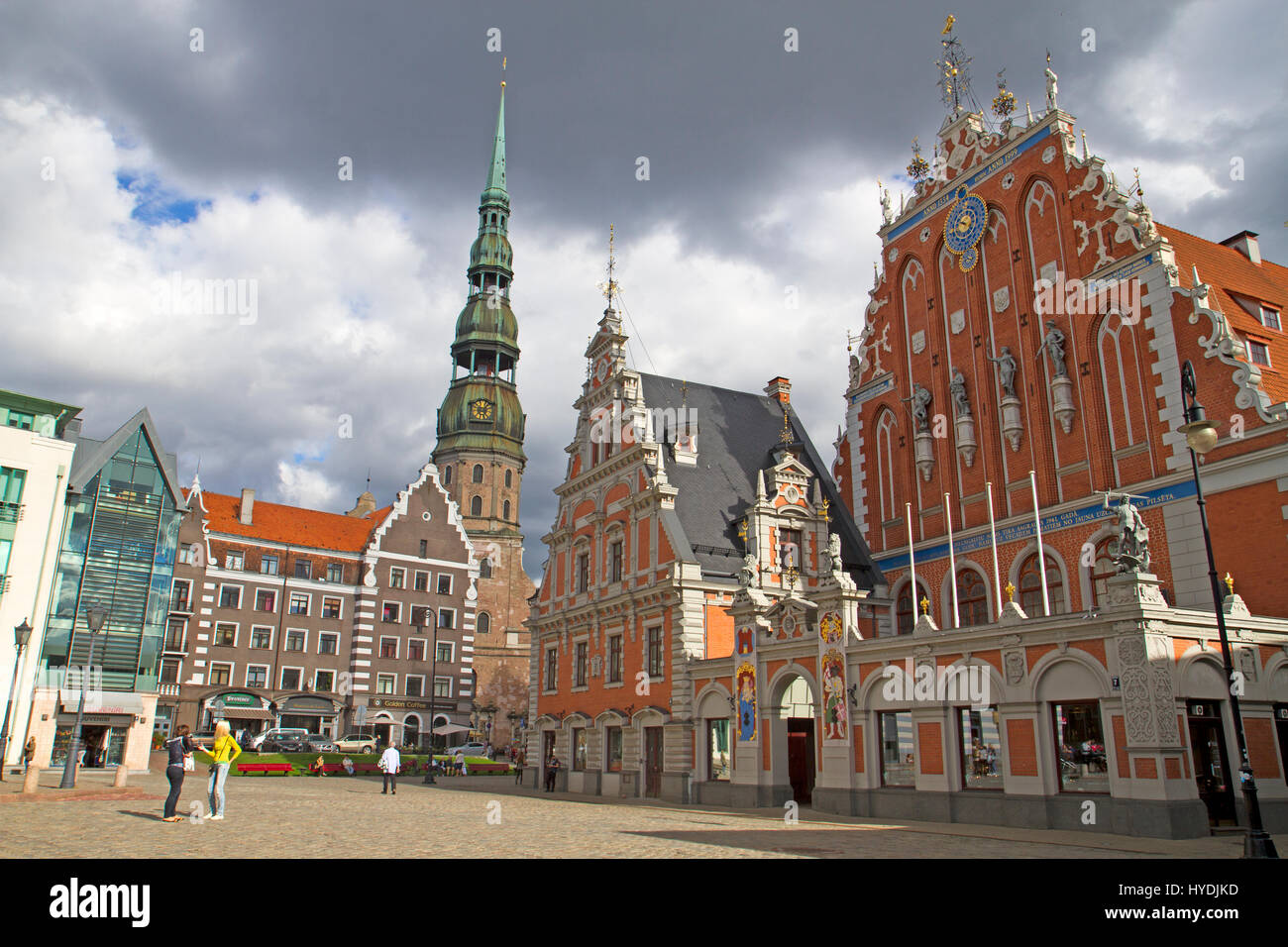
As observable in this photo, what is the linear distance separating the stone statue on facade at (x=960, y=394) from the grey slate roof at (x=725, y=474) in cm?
692

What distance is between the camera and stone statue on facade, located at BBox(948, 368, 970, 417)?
30.1m

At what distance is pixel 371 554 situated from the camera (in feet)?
212

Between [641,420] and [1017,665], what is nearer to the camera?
[1017,665]

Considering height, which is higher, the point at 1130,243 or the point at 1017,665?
the point at 1130,243

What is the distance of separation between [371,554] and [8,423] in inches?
975

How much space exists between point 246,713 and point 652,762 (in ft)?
116

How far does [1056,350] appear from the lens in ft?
88.9

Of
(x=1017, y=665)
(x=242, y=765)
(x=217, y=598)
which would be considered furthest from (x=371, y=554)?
(x=1017, y=665)

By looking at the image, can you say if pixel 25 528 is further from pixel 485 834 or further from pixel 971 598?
pixel 971 598

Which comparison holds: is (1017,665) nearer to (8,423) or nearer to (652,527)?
(652,527)

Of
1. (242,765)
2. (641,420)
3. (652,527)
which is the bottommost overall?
(242,765)

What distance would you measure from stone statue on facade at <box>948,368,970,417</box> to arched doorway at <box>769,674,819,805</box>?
985cm

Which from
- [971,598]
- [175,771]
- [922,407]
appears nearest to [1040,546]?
[971,598]
